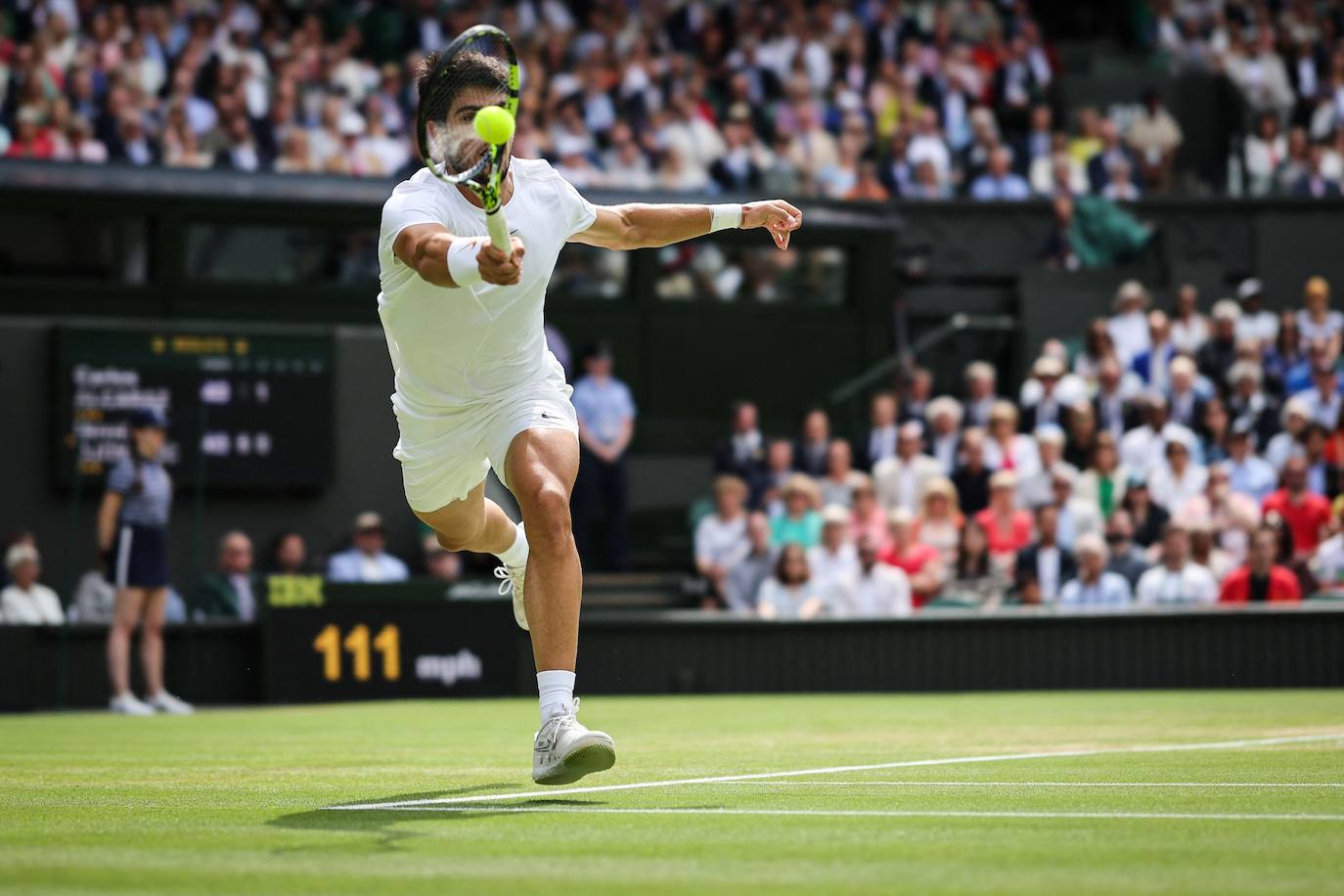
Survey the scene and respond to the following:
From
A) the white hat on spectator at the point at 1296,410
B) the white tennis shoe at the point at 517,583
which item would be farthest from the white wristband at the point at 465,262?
the white hat on spectator at the point at 1296,410

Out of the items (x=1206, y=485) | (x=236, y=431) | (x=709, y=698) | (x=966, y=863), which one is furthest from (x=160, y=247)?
(x=966, y=863)

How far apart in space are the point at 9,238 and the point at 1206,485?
10288 millimetres

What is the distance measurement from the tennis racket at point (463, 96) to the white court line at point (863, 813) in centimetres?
190

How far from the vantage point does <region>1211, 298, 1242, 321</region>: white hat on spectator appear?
63.9 feet

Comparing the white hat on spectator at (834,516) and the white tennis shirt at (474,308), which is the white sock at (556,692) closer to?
the white tennis shirt at (474,308)

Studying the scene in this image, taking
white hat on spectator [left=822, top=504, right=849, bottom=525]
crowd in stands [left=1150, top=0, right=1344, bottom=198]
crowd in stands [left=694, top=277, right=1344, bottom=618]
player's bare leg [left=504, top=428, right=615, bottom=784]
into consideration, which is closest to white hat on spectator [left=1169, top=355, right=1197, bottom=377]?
crowd in stands [left=694, top=277, right=1344, bottom=618]

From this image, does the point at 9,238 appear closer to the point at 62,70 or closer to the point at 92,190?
the point at 92,190

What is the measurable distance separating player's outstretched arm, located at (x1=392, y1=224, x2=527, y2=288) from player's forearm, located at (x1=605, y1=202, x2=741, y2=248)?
112 cm

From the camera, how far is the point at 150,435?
14242mm

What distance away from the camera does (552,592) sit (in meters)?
6.61

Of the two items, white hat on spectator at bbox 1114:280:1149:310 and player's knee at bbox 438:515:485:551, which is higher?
white hat on spectator at bbox 1114:280:1149:310

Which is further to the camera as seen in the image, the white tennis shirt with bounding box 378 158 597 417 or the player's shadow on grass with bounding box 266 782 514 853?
the white tennis shirt with bounding box 378 158 597 417

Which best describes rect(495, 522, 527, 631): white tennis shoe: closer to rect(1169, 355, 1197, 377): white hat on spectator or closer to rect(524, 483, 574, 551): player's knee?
rect(524, 483, 574, 551): player's knee

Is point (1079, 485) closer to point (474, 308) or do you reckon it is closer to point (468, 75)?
point (474, 308)
